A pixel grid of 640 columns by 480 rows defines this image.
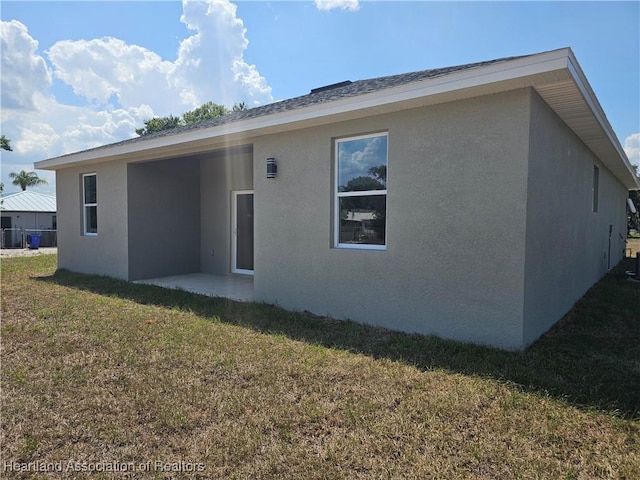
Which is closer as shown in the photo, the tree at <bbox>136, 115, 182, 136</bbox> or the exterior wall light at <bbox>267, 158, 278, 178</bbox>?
the exterior wall light at <bbox>267, 158, 278, 178</bbox>

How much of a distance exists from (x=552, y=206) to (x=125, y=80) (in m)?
14.8

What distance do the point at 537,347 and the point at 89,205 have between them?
11032 millimetres

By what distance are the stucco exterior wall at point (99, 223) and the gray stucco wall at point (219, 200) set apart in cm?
210

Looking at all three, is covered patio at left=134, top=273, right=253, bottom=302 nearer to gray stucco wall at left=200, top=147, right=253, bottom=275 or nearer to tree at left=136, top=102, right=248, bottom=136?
gray stucco wall at left=200, top=147, right=253, bottom=275

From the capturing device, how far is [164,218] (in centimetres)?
1021

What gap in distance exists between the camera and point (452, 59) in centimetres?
888

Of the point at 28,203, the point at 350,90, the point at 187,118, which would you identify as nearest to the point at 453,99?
the point at 350,90

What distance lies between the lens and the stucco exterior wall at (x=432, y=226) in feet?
14.9

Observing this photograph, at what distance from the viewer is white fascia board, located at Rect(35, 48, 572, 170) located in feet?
13.4

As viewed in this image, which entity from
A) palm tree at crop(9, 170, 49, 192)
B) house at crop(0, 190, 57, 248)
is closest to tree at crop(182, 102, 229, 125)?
house at crop(0, 190, 57, 248)

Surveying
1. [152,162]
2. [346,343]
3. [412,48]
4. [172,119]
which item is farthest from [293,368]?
[172,119]

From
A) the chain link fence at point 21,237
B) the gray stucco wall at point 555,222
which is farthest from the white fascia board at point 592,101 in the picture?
the chain link fence at point 21,237

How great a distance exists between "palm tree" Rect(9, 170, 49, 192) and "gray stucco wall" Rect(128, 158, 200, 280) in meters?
35.9

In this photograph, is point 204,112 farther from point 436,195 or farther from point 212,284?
point 436,195
